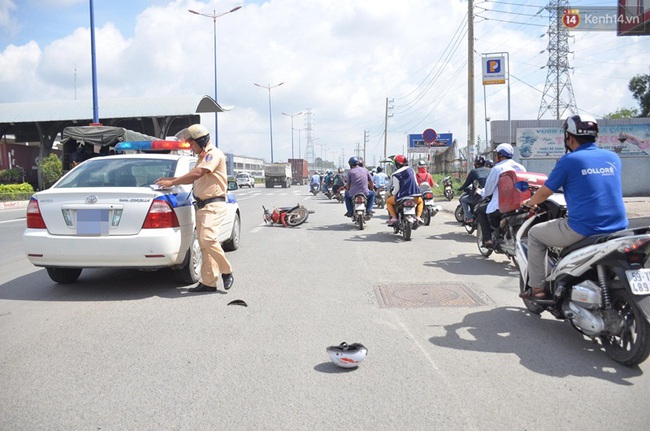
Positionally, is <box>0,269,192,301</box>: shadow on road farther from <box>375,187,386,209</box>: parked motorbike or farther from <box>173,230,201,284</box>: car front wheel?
<box>375,187,386,209</box>: parked motorbike

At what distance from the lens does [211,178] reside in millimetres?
6242

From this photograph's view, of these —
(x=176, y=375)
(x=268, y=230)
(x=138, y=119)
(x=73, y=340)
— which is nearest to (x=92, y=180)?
(x=73, y=340)

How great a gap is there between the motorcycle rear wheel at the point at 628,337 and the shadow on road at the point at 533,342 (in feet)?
0.27

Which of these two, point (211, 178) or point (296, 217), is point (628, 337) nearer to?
point (211, 178)

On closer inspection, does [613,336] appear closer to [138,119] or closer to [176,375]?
[176,375]

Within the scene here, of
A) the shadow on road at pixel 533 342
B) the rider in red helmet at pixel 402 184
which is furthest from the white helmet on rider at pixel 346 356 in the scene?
the rider in red helmet at pixel 402 184

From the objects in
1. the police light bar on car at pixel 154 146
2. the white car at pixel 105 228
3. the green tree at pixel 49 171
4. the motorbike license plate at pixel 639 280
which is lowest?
the motorbike license plate at pixel 639 280

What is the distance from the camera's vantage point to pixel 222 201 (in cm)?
633

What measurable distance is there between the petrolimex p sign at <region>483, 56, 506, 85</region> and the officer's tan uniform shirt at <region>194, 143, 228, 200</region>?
15404mm

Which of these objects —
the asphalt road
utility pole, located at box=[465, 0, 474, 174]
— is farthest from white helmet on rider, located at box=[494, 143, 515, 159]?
utility pole, located at box=[465, 0, 474, 174]

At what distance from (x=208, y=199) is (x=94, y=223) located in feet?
4.24

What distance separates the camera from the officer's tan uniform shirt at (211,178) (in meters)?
6.14

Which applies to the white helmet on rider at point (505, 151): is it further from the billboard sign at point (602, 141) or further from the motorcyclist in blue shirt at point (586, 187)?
the billboard sign at point (602, 141)

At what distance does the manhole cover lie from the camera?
5761 mm
